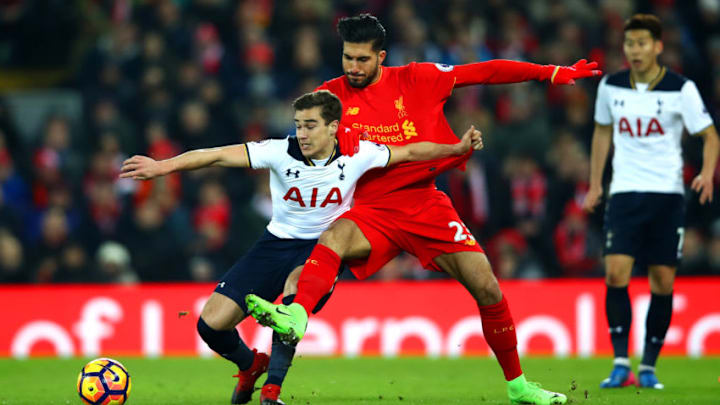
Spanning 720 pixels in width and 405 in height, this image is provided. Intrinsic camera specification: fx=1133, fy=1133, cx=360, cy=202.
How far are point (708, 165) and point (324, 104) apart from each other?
121 inches

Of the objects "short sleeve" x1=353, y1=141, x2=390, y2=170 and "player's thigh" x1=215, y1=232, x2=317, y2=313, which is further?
"player's thigh" x1=215, y1=232, x2=317, y2=313

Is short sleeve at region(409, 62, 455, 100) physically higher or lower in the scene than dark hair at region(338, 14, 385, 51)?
lower

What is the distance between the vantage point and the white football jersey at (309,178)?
6676 mm

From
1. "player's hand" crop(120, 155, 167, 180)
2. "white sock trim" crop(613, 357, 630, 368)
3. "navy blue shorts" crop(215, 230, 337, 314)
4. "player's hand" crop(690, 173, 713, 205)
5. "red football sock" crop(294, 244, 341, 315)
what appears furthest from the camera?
"white sock trim" crop(613, 357, 630, 368)

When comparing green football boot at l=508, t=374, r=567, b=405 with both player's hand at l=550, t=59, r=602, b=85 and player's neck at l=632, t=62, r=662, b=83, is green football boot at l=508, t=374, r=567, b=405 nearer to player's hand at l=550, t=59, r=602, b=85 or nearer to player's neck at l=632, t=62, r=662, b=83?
player's hand at l=550, t=59, r=602, b=85

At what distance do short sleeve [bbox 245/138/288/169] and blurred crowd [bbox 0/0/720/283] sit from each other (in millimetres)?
6087

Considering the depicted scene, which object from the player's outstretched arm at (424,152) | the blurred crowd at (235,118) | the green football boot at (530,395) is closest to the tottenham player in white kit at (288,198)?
the player's outstretched arm at (424,152)

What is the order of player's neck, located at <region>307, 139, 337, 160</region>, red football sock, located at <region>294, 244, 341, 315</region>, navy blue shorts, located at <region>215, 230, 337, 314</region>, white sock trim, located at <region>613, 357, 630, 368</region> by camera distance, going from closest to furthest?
red football sock, located at <region>294, 244, 341, 315</region>, player's neck, located at <region>307, 139, 337, 160</region>, navy blue shorts, located at <region>215, 230, 337, 314</region>, white sock trim, located at <region>613, 357, 630, 368</region>

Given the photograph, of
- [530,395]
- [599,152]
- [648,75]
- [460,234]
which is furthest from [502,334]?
[648,75]

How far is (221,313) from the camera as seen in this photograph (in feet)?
22.6

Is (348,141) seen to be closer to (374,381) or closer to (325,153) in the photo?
(325,153)

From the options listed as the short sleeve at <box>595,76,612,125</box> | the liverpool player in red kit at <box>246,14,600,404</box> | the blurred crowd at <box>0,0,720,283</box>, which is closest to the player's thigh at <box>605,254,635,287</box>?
the short sleeve at <box>595,76,612,125</box>

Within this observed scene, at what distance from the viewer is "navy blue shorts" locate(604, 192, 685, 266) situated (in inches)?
322

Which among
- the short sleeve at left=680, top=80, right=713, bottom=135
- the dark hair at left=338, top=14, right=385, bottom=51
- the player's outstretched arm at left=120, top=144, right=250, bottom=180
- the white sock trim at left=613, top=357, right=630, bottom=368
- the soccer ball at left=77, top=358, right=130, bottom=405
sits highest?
the dark hair at left=338, top=14, right=385, bottom=51
